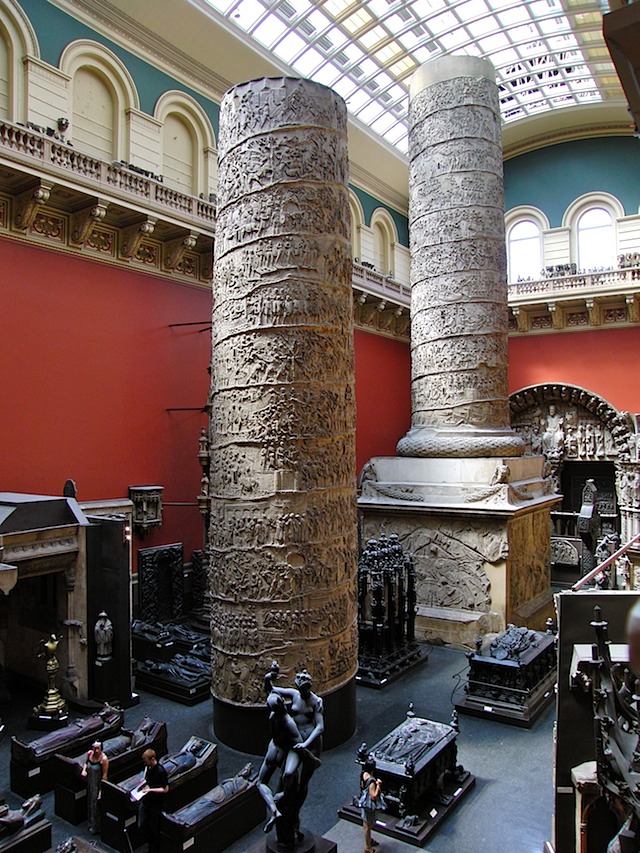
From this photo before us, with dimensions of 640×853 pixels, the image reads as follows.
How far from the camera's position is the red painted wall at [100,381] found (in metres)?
9.44

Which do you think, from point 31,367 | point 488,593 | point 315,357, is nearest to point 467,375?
point 488,593

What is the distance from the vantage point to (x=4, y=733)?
6.71 m

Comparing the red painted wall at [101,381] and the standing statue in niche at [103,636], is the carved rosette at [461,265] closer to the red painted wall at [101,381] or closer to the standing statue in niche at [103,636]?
the red painted wall at [101,381]

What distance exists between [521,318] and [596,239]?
311cm

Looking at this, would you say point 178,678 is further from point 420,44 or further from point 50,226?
point 420,44

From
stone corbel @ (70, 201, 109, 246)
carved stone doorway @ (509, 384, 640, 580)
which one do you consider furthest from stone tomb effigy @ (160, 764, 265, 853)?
carved stone doorway @ (509, 384, 640, 580)

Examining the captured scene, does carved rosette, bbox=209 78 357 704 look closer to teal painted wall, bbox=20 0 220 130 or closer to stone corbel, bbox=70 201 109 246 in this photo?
stone corbel, bbox=70 201 109 246

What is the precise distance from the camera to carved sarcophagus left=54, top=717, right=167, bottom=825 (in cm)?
521

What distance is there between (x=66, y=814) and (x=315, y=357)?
441cm

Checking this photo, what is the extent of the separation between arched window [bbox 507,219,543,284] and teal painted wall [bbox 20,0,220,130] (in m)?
10.7

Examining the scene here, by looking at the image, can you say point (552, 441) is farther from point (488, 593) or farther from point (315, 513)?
point (315, 513)

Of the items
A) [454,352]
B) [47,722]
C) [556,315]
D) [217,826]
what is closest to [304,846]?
[217,826]

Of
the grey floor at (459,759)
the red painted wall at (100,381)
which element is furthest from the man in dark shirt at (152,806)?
the red painted wall at (100,381)

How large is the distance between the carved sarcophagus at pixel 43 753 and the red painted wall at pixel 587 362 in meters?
15.2
